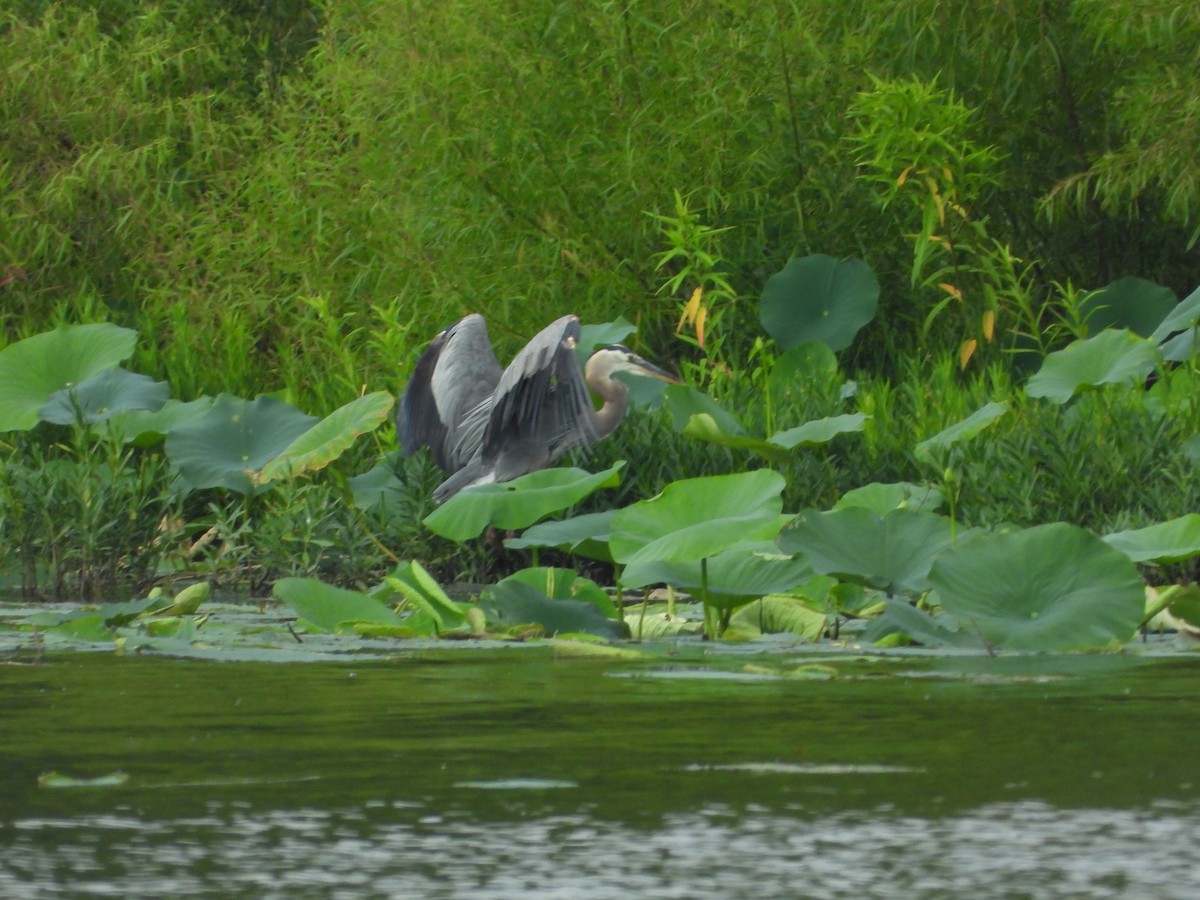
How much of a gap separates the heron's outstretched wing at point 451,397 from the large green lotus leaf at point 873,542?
2.39m

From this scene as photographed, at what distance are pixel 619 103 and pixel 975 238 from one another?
1648mm

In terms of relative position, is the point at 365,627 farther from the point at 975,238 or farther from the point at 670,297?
the point at 975,238

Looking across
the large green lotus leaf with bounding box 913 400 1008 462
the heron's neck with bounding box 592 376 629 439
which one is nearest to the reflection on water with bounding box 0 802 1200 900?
the large green lotus leaf with bounding box 913 400 1008 462

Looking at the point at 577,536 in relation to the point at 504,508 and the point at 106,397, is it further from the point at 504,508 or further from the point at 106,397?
the point at 106,397

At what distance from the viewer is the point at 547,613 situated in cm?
437

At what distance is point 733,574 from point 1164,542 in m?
0.96

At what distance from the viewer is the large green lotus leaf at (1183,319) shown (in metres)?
6.61

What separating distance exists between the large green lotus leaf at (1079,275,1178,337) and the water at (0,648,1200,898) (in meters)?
4.33

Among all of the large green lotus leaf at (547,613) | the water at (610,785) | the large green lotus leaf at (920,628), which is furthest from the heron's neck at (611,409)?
the water at (610,785)

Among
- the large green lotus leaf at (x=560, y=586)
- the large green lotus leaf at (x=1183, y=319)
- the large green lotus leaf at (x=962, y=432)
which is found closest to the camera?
the large green lotus leaf at (x=560, y=586)

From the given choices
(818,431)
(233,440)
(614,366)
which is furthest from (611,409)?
(233,440)

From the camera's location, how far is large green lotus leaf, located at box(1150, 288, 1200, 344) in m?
6.61

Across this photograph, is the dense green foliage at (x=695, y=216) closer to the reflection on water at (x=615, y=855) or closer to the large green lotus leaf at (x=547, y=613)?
the large green lotus leaf at (x=547, y=613)

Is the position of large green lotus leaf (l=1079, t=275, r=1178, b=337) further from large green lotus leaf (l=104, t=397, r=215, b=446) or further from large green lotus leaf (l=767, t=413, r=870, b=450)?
large green lotus leaf (l=104, t=397, r=215, b=446)
